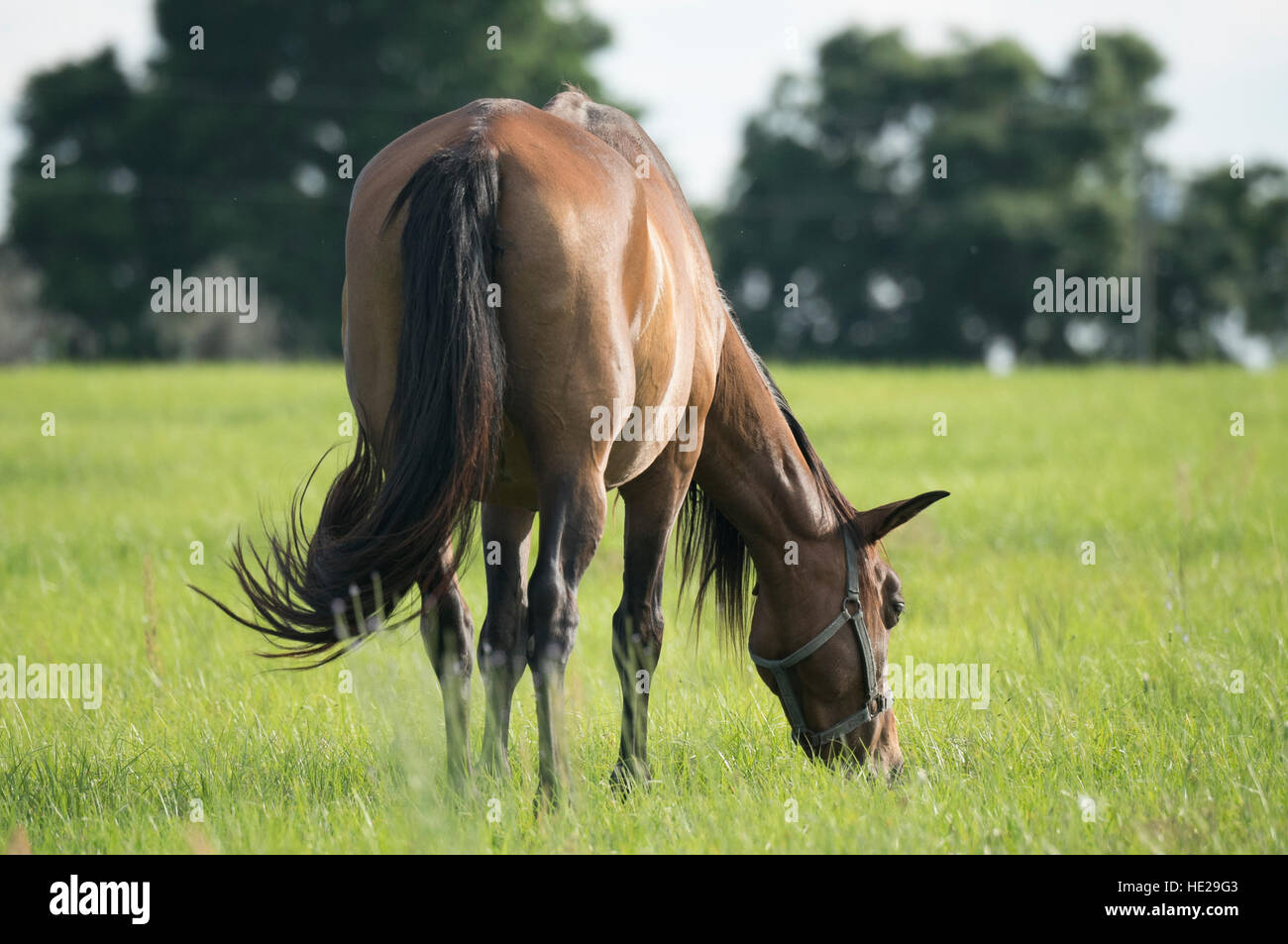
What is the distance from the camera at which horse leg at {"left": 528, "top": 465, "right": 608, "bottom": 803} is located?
3.32 metres

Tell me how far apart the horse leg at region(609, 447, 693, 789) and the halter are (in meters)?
0.49

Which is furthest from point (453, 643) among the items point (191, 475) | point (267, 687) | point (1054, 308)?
point (1054, 308)

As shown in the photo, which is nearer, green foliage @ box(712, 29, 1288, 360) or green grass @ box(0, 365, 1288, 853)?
green grass @ box(0, 365, 1288, 853)

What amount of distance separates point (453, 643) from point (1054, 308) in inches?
1458

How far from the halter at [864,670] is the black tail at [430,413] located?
1.67 m

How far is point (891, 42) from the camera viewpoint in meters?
47.1

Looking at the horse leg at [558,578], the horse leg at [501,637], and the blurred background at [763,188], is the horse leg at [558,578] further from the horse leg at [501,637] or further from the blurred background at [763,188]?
the blurred background at [763,188]

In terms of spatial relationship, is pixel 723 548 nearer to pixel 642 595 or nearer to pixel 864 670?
pixel 642 595

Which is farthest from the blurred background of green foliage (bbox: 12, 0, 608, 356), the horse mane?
the horse mane

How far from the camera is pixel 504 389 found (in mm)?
3332

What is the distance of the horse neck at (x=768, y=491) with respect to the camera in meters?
4.41

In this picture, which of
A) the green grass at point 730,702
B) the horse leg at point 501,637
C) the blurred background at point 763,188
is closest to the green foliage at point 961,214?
the blurred background at point 763,188

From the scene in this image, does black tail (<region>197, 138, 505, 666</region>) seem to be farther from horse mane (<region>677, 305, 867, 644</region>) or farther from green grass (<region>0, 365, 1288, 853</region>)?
horse mane (<region>677, 305, 867, 644</region>)
